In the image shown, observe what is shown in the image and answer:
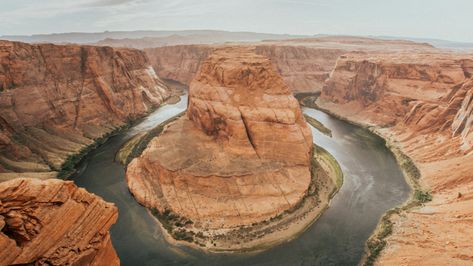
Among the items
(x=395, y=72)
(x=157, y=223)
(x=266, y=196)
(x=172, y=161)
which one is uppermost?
(x=395, y=72)

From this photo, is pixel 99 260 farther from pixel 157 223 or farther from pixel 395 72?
pixel 395 72

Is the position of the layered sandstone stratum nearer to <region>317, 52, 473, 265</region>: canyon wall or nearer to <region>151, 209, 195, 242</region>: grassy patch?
<region>151, 209, 195, 242</region>: grassy patch

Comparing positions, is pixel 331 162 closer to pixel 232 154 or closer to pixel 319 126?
pixel 232 154

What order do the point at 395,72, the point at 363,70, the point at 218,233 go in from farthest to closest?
the point at 363,70 < the point at 395,72 < the point at 218,233

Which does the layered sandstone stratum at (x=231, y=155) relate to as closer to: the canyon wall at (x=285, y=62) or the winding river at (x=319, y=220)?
the winding river at (x=319, y=220)

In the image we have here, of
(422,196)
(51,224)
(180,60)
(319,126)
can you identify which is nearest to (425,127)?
(319,126)

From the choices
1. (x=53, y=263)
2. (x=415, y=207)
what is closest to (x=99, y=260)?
(x=53, y=263)

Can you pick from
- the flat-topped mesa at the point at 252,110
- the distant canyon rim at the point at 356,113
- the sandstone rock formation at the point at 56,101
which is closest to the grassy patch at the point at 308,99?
the distant canyon rim at the point at 356,113

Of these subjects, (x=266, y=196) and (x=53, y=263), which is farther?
(x=266, y=196)
